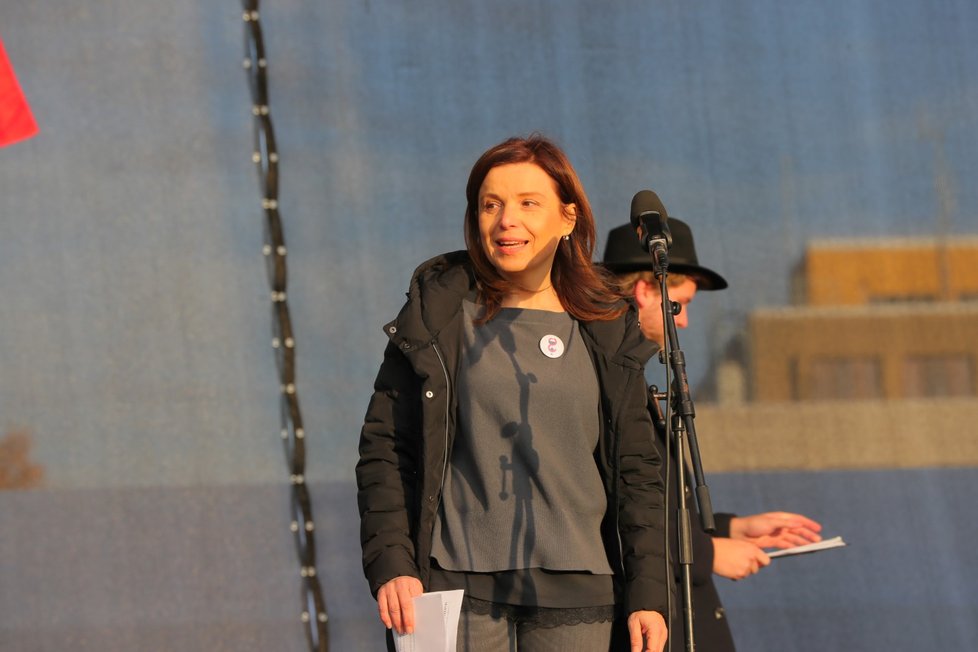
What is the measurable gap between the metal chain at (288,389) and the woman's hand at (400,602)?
1440 mm

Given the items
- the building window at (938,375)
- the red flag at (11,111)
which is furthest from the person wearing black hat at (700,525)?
the red flag at (11,111)

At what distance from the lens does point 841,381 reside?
3.39 meters

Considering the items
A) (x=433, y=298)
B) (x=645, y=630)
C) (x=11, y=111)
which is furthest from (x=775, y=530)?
(x=11, y=111)

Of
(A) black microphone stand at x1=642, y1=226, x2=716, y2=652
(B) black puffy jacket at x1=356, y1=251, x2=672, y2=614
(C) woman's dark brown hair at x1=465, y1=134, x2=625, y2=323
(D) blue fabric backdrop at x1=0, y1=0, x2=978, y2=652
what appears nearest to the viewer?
(A) black microphone stand at x1=642, y1=226, x2=716, y2=652

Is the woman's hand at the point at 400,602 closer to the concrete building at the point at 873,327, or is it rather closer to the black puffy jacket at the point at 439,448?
the black puffy jacket at the point at 439,448

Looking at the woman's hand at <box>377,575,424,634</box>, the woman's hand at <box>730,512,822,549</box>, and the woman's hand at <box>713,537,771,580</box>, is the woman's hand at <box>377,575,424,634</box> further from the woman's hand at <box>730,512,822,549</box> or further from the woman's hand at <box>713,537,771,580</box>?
the woman's hand at <box>730,512,822,549</box>

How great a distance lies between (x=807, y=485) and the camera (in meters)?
3.36

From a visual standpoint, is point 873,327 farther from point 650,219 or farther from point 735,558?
point 650,219

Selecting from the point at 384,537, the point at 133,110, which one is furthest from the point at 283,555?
the point at 384,537

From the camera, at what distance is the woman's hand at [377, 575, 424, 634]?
6.07 ft

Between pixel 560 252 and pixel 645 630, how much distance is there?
0.63 m

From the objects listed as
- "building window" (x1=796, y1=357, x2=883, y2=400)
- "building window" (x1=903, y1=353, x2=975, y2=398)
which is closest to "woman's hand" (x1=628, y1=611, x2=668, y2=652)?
"building window" (x1=796, y1=357, x2=883, y2=400)

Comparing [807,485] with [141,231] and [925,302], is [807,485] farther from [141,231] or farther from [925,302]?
[141,231]

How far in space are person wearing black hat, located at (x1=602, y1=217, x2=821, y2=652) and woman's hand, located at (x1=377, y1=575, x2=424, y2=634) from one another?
1.67 feet
